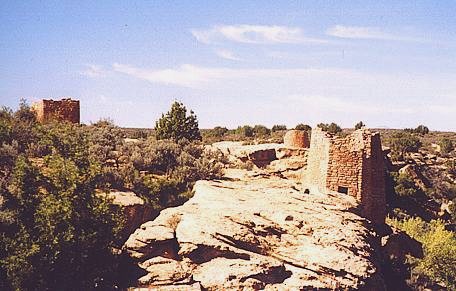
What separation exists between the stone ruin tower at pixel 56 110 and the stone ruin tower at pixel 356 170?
15.1 metres

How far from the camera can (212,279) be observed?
9188 mm

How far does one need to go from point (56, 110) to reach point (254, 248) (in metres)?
17.6

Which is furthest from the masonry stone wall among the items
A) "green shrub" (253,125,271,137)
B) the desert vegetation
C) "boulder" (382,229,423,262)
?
"green shrub" (253,125,271,137)

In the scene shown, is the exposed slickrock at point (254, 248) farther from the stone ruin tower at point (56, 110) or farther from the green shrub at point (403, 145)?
the green shrub at point (403, 145)

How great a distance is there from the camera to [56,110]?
23688mm

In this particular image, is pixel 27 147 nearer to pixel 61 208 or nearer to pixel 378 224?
pixel 61 208

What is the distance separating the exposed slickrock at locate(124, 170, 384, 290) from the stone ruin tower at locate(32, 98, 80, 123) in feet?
47.9

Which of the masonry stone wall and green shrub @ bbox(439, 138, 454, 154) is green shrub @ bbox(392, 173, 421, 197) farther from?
the masonry stone wall

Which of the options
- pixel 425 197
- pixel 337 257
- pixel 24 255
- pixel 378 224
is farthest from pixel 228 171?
pixel 425 197

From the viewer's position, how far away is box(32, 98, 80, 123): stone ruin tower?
76.3 feet

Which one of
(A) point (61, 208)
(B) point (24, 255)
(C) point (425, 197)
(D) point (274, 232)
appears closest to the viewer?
(B) point (24, 255)

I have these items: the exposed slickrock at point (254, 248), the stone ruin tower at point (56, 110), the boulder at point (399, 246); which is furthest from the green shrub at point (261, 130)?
the exposed slickrock at point (254, 248)

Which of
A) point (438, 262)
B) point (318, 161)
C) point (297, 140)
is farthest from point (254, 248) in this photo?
point (297, 140)

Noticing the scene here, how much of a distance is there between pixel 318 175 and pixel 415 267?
215 inches
